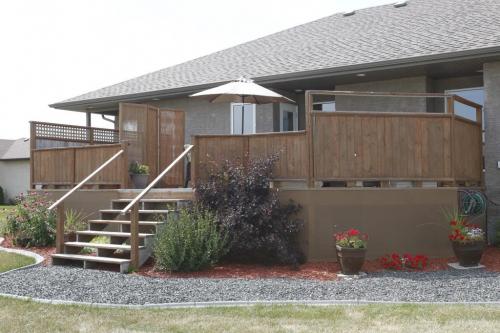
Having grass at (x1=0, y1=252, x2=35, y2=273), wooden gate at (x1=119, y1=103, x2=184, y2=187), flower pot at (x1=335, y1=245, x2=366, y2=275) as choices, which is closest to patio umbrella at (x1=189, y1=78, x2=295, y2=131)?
wooden gate at (x1=119, y1=103, x2=184, y2=187)

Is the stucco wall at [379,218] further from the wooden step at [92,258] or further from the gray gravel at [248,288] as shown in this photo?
the wooden step at [92,258]

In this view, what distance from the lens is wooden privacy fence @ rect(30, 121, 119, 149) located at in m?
14.2

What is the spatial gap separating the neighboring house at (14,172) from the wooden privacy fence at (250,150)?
26.9 meters

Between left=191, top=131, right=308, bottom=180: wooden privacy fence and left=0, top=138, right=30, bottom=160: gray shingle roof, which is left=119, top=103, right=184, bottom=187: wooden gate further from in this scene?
left=0, top=138, right=30, bottom=160: gray shingle roof

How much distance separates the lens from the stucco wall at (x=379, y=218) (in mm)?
9766

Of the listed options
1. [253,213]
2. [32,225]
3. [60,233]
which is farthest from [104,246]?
[32,225]

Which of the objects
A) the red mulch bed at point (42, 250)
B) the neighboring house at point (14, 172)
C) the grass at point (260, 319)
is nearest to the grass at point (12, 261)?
the red mulch bed at point (42, 250)

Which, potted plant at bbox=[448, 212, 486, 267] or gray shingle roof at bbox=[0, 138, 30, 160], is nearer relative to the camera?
potted plant at bbox=[448, 212, 486, 267]

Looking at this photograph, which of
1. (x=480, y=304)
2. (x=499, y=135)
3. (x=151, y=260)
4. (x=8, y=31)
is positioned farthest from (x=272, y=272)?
(x=8, y=31)

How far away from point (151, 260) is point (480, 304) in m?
5.46

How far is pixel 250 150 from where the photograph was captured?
10461mm

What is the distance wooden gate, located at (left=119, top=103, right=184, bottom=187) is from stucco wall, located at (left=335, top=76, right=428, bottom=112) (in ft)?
13.9

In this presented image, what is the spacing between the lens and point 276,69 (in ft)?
45.7

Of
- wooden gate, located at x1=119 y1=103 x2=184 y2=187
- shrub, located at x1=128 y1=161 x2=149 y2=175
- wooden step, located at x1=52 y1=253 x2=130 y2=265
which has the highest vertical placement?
wooden gate, located at x1=119 y1=103 x2=184 y2=187
